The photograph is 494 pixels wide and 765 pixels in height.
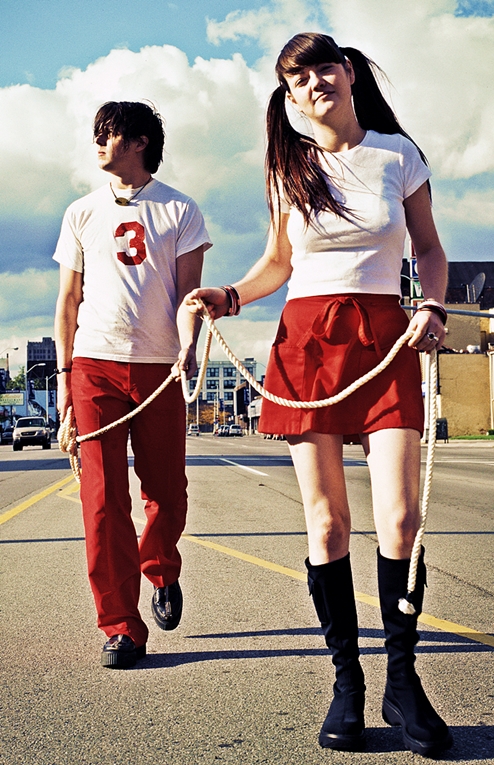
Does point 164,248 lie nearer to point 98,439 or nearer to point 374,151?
point 98,439

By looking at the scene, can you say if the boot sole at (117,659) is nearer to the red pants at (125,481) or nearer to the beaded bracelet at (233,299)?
the red pants at (125,481)

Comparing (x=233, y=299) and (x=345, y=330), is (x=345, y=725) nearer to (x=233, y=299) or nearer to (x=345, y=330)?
(x=345, y=330)

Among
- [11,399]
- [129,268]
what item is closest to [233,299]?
[129,268]

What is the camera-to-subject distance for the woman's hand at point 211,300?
9.29ft

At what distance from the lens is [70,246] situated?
12.5ft

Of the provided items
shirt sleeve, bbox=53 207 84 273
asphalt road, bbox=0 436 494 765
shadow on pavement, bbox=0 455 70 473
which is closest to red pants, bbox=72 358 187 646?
asphalt road, bbox=0 436 494 765

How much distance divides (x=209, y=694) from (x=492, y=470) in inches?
647

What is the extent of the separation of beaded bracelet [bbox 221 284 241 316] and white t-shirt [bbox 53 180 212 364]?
0.86 m

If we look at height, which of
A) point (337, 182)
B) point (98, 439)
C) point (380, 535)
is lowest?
point (380, 535)

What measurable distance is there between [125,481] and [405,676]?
4.95ft

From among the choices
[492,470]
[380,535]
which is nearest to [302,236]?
[380,535]

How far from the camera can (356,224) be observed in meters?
2.72

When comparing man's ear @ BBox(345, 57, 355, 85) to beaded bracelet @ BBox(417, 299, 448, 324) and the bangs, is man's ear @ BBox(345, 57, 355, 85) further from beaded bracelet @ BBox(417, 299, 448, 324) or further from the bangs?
beaded bracelet @ BBox(417, 299, 448, 324)

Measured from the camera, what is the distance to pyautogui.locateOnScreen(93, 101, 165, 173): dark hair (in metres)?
3.77
